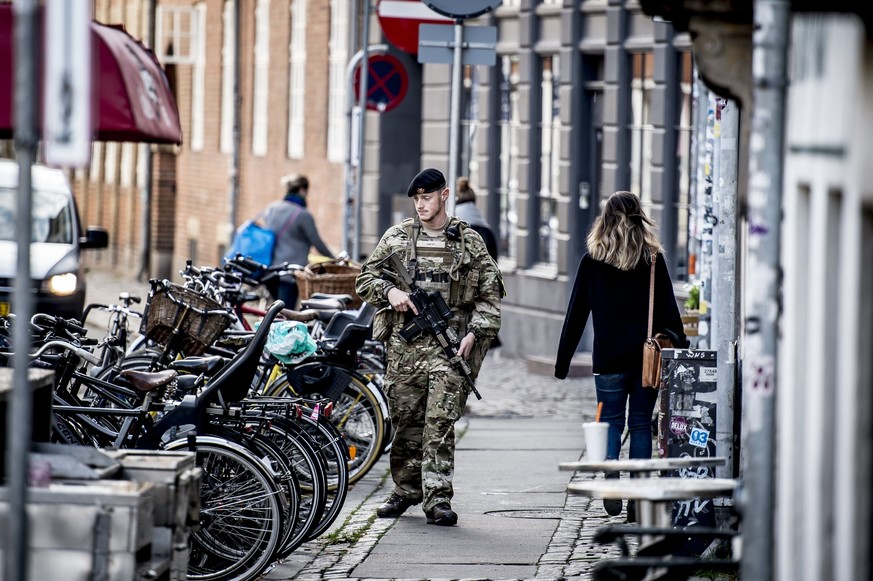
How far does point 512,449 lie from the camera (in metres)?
12.1

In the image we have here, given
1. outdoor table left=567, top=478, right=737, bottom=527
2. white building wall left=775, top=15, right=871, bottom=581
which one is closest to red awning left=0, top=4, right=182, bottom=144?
outdoor table left=567, top=478, right=737, bottom=527

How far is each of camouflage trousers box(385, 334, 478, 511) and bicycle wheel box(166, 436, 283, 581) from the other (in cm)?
172

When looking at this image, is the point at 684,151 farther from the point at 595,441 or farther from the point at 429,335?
the point at 595,441

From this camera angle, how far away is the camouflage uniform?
9.19 m

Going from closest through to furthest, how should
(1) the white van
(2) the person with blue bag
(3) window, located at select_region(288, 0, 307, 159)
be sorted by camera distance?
(1) the white van, (2) the person with blue bag, (3) window, located at select_region(288, 0, 307, 159)

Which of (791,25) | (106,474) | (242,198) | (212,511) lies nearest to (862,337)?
(791,25)

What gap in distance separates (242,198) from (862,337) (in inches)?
971

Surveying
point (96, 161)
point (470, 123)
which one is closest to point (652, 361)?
point (470, 123)

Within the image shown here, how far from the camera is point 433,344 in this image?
30.3ft

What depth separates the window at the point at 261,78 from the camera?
27.8 m

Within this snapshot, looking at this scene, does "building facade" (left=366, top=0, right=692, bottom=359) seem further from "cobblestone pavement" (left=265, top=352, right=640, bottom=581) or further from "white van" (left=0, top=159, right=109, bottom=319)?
"cobblestone pavement" (left=265, top=352, right=640, bottom=581)

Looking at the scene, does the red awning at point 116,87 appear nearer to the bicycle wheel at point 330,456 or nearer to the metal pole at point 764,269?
the bicycle wheel at point 330,456

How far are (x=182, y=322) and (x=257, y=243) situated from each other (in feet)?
20.3

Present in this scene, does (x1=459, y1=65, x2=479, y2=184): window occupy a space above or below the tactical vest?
above
